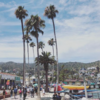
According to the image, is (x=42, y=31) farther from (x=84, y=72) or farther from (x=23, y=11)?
(x=84, y=72)

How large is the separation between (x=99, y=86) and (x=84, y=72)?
1588 inches

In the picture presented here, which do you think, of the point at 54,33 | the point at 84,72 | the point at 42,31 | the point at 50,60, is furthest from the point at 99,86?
the point at 84,72

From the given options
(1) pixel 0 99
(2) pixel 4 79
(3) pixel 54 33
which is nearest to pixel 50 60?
(3) pixel 54 33

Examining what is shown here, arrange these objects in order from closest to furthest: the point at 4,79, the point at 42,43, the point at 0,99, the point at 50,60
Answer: the point at 0,99 < the point at 50,60 < the point at 4,79 < the point at 42,43

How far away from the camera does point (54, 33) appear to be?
97.5ft

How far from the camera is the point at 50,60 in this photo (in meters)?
30.8

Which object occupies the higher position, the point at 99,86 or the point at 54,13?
the point at 54,13

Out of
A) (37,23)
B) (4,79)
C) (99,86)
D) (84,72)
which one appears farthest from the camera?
(99,86)

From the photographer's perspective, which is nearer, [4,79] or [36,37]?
[36,37]

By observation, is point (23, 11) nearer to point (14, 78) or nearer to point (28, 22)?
point (28, 22)

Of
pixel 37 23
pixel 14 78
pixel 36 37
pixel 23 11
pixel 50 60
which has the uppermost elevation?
pixel 23 11

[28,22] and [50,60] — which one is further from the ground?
[28,22]

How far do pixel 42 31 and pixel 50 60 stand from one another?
1070 centimetres

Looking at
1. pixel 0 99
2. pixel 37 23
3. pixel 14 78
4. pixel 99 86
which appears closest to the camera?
pixel 0 99
